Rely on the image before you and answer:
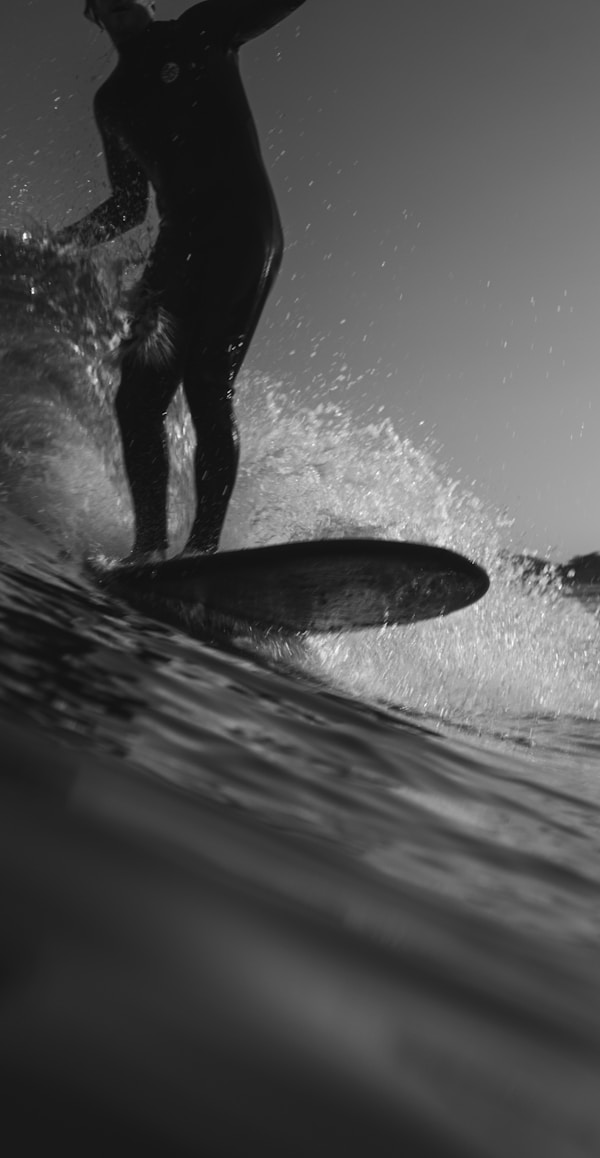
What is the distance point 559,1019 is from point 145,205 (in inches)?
78.0

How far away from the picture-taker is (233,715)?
780mm

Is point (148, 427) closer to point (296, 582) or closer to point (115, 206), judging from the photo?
point (296, 582)

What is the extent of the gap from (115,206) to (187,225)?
0.29 meters

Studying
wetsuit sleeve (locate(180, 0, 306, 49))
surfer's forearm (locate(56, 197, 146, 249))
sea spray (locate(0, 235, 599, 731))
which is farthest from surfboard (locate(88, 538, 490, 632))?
wetsuit sleeve (locate(180, 0, 306, 49))

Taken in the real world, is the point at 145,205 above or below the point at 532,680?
above

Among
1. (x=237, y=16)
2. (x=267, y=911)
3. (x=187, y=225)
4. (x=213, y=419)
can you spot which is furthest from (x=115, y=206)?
(x=267, y=911)

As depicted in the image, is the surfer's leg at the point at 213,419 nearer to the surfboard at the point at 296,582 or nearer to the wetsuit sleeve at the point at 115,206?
the surfboard at the point at 296,582

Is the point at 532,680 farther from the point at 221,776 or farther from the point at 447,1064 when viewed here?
the point at 447,1064

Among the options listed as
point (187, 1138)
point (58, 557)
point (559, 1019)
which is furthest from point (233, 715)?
point (58, 557)

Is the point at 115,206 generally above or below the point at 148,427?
above

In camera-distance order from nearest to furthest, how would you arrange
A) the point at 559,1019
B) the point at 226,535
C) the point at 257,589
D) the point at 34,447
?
A: 1. the point at 559,1019
2. the point at 257,589
3. the point at 34,447
4. the point at 226,535

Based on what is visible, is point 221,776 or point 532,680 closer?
point 221,776

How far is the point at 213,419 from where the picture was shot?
1.72 metres

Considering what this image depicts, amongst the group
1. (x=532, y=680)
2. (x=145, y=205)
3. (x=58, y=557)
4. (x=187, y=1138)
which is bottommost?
(x=187, y=1138)
